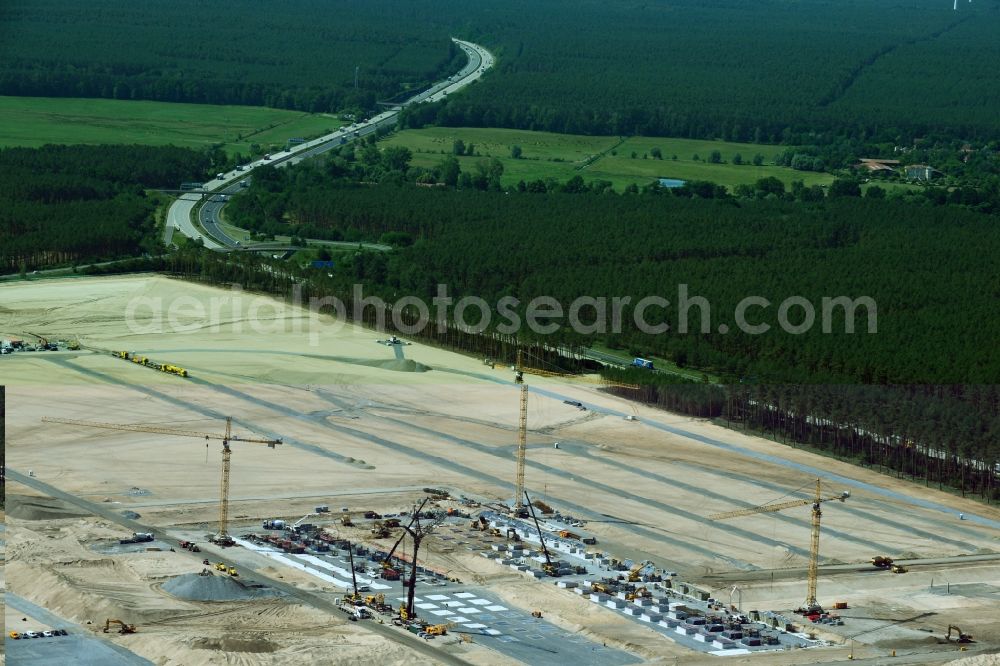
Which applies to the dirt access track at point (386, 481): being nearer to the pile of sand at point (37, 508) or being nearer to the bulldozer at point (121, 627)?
the pile of sand at point (37, 508)

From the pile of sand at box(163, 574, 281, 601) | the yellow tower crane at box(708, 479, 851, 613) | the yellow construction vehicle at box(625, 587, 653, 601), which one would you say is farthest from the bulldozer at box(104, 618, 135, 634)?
the yellow tower crane at box(708, 479, 851, 613)

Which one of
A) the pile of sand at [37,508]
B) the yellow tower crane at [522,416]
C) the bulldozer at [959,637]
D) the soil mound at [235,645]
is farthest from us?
the yellow tower crane at [522,416]

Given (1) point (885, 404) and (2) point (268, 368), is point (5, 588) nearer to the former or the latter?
(2) point (268, 368)

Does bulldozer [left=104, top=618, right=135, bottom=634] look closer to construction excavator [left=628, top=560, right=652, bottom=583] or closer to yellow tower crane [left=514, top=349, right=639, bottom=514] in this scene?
construction excavator [left=628, top=560, right=652, bottom=583]

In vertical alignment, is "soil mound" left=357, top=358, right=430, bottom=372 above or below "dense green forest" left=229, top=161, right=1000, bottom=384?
below

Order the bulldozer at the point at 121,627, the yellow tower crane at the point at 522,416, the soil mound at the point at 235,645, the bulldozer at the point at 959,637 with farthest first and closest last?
the yellow tower crane at the point at 522,416 < the bulldozer at the point at 959,637 < the bulldozer at the point at 121,627 < the soil mound at the point at 235,645

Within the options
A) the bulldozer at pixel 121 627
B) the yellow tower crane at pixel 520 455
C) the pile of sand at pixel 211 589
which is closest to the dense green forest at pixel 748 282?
the yellow tower crane at pixel 520 455

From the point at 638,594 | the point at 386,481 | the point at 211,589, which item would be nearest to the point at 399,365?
the point at 386,481

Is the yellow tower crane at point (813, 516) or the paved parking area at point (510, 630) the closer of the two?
the paved parking area at point (510, 630)
